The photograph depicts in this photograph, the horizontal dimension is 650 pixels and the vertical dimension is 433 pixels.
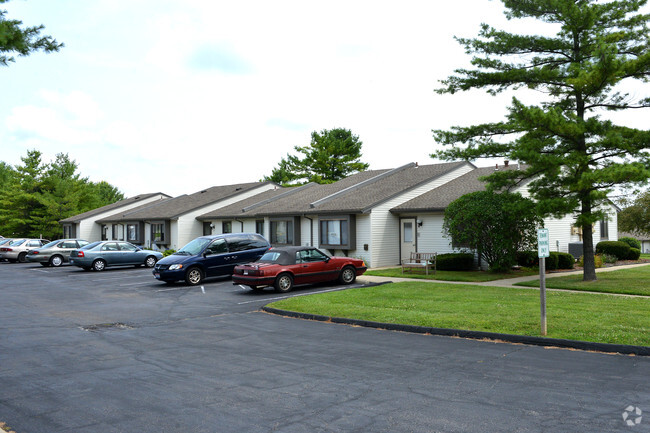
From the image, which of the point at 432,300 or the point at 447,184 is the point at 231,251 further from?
the point at 447,184

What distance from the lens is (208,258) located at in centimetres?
2064

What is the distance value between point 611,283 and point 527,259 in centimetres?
560

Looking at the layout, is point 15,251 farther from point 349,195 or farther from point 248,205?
point 349,195

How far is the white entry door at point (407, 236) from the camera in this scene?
85.5 ft

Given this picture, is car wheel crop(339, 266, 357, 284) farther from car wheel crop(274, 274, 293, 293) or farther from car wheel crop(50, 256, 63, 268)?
car wheel crop(50, 256, 63, 268)

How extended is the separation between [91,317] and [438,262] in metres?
14.2

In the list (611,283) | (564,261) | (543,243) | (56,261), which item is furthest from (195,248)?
(56,261)

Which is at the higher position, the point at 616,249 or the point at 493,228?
the point at 493,228

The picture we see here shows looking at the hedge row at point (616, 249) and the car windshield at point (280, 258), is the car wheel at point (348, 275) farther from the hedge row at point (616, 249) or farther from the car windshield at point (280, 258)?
the hedge row at point (616, 249)

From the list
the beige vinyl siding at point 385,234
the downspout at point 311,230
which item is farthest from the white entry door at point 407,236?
the downspout at point 311,230

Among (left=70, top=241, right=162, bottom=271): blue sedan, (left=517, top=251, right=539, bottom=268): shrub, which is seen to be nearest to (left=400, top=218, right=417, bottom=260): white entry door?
(left=517, top=251, right=539, bottom=268): shrub

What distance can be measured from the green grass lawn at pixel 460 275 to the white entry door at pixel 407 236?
3.58m

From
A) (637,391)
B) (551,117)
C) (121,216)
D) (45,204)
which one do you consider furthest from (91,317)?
(45,204)

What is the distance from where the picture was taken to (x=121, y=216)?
49.2 metres
